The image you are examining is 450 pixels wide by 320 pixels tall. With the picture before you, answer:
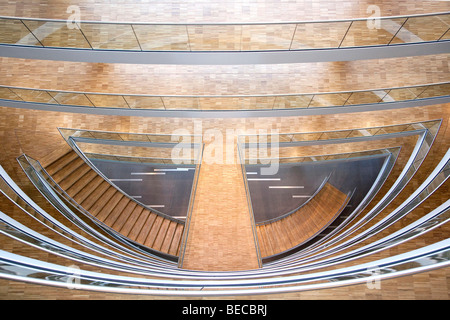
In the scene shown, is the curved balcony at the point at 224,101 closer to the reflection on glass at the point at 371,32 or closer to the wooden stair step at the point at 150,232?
the reflection on glass at the point at 371,32

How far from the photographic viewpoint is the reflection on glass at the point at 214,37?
15.1 ft

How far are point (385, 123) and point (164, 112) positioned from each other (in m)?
6.04

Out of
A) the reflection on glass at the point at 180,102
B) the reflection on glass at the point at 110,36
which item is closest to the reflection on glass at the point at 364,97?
the reflection on glass at the point at 180,102

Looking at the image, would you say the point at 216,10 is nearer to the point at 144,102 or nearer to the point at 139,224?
the point at 144,102

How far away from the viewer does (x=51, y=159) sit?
7508 millimetres

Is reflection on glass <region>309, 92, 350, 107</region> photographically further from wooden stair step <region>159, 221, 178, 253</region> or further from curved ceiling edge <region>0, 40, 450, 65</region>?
wooden stair step <region>159, 221, 178, 253</region>

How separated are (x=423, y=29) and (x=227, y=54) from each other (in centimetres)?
301

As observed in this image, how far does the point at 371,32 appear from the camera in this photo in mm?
4543

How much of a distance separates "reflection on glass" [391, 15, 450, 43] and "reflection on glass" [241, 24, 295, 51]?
1655 mm

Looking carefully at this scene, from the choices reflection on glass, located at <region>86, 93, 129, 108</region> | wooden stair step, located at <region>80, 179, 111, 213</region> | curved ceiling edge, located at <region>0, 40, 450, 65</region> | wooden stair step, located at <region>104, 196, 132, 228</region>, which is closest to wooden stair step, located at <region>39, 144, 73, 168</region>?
wooden stair step, located at <region>80, 179, 111, 213</region>

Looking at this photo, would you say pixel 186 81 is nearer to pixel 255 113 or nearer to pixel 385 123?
pixel 255 113

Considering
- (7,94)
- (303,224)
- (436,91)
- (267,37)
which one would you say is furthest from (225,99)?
(303,224)
